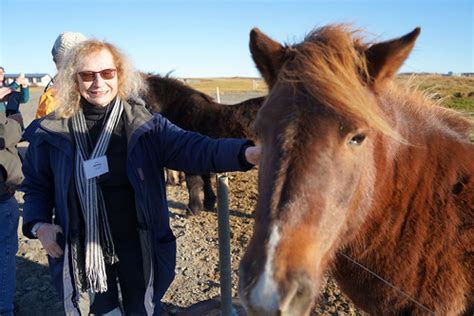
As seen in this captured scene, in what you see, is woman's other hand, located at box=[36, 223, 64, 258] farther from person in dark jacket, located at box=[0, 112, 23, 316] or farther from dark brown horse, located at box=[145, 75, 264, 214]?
dark brown horse, located at box=[145, 75, 264, 214]

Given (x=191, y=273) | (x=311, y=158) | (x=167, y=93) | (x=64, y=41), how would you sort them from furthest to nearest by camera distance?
(x=167, y=93) → (x=191, y=273) → (x=64, y=41) → (x=311, y=158)

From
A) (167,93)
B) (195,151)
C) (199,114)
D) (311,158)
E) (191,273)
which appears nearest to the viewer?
(311,158)

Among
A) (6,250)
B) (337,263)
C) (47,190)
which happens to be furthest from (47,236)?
(337,263)

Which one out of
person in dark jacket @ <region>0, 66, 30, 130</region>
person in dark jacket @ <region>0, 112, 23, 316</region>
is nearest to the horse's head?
person in dark jacket @ <region>0, 112, 23, 316</region>

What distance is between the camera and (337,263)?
8.54ft

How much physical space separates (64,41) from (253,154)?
2220 mm

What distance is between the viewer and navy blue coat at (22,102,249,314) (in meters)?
2.66

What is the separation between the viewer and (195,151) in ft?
9.14

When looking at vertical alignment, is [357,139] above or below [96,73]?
below

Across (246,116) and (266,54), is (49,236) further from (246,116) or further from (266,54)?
(246,116)

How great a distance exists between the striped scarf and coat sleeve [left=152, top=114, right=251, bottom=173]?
38 centimetres

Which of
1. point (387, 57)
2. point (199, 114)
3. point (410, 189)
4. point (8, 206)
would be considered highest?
point (387, 57)

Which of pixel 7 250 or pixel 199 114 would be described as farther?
pixel 199 114

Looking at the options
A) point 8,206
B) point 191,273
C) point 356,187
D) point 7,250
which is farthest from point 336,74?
point 191,273
